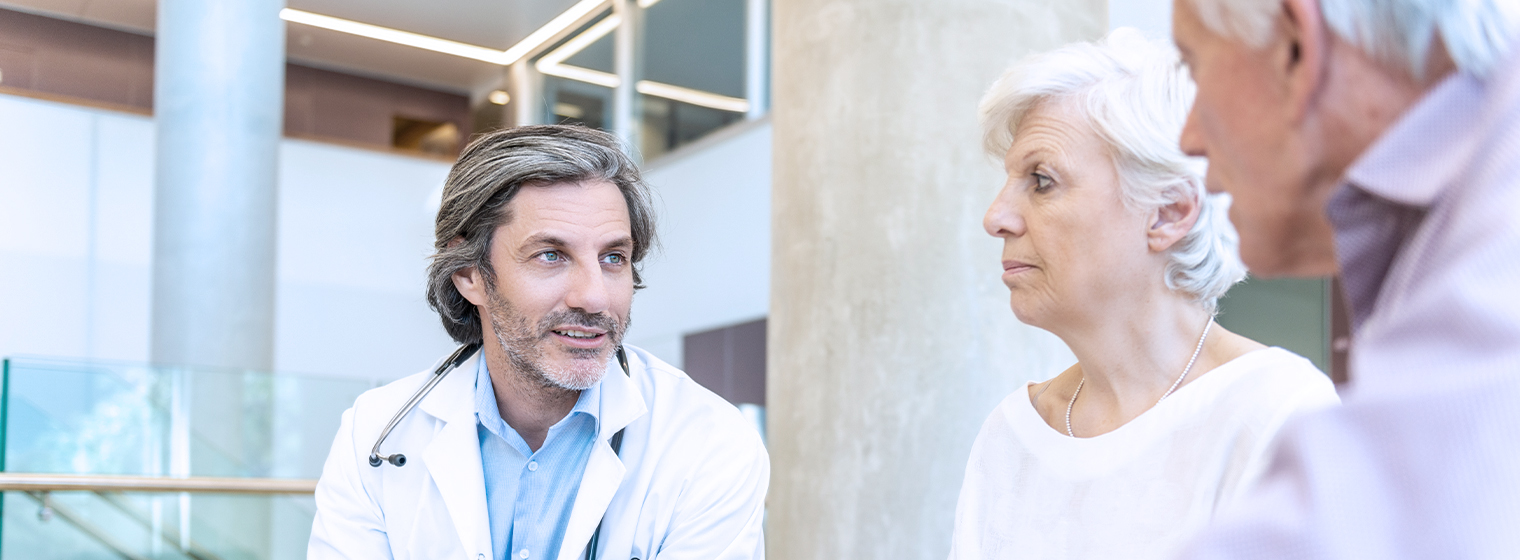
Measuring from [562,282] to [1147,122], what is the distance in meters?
0.93

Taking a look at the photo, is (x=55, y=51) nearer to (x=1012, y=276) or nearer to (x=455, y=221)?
(x=455, y=221)

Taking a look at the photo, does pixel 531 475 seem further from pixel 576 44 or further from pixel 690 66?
pixel 576 44

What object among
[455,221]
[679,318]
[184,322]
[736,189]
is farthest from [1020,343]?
[679,318]

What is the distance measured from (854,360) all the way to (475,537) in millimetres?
1069

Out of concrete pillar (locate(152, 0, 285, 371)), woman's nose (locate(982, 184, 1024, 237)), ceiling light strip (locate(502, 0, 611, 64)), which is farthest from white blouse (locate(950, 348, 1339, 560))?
ceiling light strip (locate(502, 0, 611, 64))

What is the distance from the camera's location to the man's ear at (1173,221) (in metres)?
1.68

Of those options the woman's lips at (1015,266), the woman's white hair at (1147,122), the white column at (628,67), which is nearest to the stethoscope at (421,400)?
the woman's lips at (1015,266)

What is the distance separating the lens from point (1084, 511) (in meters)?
1.68

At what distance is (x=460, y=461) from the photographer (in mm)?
2012

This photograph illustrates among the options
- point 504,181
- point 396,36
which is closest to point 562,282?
point 504,181

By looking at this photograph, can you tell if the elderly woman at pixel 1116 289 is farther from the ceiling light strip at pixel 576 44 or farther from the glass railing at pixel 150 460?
the ceiling light strip at pixel 576 44

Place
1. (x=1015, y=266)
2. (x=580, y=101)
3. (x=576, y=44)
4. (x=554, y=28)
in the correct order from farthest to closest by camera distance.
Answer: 1. (x=554, y=28)
2. (x=576, y=44)
3. (x=580, y=101)
4. (x=1015, y=266)

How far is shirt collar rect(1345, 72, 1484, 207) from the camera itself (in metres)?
0.53

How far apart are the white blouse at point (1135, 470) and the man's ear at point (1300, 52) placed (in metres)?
0.85
